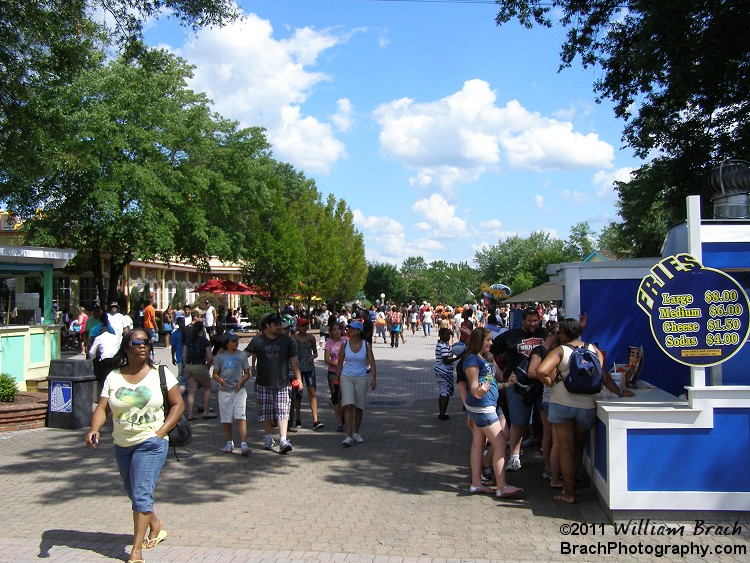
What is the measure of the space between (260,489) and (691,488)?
13.0ft

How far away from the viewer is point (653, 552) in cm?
509

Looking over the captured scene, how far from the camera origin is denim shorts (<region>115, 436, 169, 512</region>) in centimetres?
493

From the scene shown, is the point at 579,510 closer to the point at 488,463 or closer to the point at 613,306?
the point at 488,463

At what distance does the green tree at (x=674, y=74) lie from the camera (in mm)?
10797

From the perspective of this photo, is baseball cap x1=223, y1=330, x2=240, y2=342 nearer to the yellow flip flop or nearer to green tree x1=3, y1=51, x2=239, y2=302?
the yellow flip flop

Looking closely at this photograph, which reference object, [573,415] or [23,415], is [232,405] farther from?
[573,415]

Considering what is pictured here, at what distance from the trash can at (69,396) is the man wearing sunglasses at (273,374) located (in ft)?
10.5

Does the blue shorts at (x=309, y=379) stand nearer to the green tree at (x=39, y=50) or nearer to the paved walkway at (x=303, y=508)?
the paved walkway at (x=303, y=508)

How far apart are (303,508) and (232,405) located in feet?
8.25

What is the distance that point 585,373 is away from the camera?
5973 millimetres

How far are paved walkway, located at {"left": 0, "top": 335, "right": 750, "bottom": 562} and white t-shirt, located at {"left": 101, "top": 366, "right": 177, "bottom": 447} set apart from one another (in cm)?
93

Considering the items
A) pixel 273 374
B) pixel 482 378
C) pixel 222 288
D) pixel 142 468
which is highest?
pixel 222 288

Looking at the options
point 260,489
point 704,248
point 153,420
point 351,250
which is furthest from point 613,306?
point 351,250

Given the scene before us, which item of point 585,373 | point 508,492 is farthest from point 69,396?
point 585,373
